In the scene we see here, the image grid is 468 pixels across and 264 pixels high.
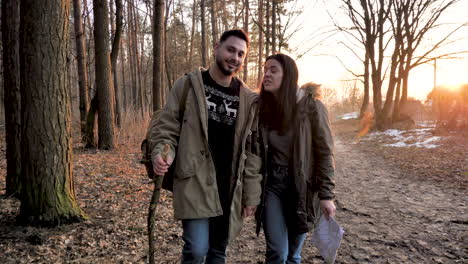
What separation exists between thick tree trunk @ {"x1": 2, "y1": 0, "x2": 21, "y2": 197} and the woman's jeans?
354cm

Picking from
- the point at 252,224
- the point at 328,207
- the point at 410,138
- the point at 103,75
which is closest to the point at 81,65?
the point at 103,75

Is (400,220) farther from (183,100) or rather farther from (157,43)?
(157,43)

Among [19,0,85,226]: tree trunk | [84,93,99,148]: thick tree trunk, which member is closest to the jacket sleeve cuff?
[19,0,85,226]: tree trunk

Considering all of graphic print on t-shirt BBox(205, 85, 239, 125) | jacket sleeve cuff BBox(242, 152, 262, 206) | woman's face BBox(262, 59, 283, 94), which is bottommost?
jacket sleeve cuff BBox(242, 152, 262, 206)

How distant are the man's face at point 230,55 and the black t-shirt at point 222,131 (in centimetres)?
14

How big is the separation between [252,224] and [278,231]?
6.99 ft

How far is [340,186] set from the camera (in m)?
6.04

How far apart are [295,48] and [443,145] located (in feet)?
30.6

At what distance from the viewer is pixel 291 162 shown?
7.27 ft

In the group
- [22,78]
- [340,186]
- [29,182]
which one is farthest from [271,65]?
[340,186]

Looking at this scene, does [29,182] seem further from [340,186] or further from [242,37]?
[340,186]

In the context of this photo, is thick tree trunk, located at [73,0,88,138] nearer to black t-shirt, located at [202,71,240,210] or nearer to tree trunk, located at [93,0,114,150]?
tree trunk, located at [93,0,114,150]

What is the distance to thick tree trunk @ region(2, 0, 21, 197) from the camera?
3781mm

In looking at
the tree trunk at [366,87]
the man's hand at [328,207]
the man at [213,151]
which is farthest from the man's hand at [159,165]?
the tree trunk at [366,87]
